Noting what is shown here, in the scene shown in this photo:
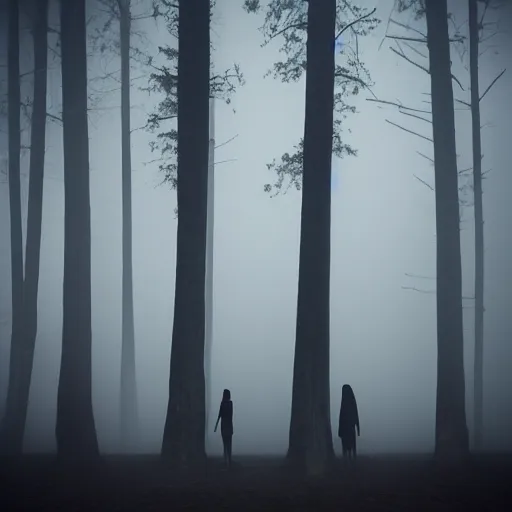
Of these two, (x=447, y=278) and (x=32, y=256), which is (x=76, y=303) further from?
(x=447, y=278)

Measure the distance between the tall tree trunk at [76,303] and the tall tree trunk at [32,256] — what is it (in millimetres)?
4745

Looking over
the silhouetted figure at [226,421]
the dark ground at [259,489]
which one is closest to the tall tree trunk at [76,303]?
the dark ground at [259,489]

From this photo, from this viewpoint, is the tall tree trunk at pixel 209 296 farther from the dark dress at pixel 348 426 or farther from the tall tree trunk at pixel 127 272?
the dark dress at pixel 348 426

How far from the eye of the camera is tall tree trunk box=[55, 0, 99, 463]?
14.5 m

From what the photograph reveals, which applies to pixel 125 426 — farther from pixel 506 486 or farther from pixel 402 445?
pixel 506 486

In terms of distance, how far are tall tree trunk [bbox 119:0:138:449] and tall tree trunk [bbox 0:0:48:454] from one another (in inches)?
177

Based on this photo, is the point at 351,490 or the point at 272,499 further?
the point at 351,490

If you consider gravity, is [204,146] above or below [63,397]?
above

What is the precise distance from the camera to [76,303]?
1461 centimetres

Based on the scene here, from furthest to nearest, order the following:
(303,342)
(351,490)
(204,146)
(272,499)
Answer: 1. (204,146)
2. (303,342)
3. (351,490)
4. (272,499)

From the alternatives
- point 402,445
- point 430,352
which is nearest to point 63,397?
point 402,445

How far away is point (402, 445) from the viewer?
23.1 m

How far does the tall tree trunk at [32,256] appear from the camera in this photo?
1900cm

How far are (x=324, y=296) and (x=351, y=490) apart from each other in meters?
3.76
